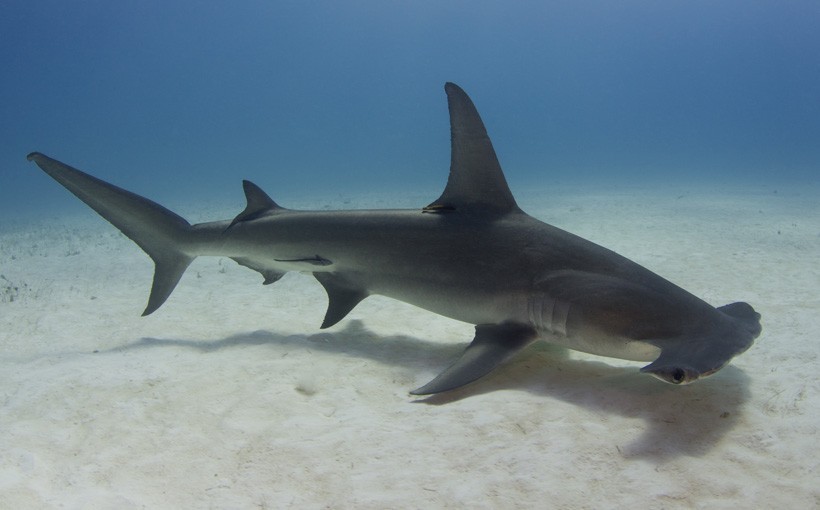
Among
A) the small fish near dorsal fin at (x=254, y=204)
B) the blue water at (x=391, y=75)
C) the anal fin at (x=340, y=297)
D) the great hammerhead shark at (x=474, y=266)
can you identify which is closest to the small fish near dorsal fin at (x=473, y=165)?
the great hammerhead shark at (x=474, y=266)

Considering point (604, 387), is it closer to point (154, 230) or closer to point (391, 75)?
point (154, 230)

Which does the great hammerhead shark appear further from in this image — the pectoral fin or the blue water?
the blue water

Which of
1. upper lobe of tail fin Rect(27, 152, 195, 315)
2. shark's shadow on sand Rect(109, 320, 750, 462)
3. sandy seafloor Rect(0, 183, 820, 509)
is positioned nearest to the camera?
sandy seafloor Rect(0, 183, 820, 509)

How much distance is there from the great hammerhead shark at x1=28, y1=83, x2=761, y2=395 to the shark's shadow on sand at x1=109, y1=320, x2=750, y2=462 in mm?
264

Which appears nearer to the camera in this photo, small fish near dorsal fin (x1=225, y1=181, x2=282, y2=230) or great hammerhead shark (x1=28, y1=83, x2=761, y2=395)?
great hammerhead shark (x1=28, y1=83, x2=761, y2=395)

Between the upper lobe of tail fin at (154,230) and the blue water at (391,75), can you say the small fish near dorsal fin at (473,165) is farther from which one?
the blue water at (391,75)

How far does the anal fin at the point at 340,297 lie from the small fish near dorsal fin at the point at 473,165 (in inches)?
53.1

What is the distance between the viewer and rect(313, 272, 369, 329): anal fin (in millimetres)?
4434

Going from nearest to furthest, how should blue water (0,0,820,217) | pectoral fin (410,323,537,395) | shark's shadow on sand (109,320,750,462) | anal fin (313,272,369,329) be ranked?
shark's shadow on sand (109,320,750,462) < pectoral fin (410,323,537,395) < anal fin (313,272,369,329) < blue water (0,0,820,217)

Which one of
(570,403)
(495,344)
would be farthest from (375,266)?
(570,403)

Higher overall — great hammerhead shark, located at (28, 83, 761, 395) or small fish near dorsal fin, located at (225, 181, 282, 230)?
small fish near dorsal fin, located at (225, 181, 282, 230)

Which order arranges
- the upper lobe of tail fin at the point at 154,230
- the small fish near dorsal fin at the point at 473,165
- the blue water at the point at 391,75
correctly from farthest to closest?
the blue water at the point at 391,75 → the upper lobe of tail fin at the point at 154,230 → the small fish near dorsal fin at the point at 473,165

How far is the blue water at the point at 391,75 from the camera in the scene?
126 meters

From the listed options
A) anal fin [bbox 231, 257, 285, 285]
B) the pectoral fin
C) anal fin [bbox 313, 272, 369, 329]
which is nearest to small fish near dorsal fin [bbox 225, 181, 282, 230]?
anal fin [bbox 231, 257, 285, 285]
